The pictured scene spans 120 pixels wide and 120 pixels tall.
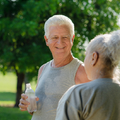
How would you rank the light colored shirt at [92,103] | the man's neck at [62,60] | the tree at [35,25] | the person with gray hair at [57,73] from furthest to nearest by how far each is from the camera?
the tree at [35,25] → the man's neck at [62,60] → the person with gray hair at [57,73] → the light colored shirt at [92,103]

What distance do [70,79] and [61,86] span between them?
11 centimetres

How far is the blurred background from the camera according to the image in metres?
8.64

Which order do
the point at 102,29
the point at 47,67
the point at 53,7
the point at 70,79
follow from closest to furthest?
the point at 70,79 < the point at 47,67 < the point at 53,7 < the point at 102,29

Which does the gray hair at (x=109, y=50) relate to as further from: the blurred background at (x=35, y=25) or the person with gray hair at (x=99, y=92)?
the blurred background at (x=35, y=25)

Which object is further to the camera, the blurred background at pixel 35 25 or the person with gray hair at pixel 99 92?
the blurred background at pixel 35 25

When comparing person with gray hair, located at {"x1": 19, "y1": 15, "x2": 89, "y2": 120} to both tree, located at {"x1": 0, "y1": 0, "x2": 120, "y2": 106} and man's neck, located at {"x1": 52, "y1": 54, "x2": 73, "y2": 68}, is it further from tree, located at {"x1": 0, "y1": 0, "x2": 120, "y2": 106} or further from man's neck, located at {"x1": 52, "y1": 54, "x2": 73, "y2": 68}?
tree, located at {"x1": 0, "y1": 0, "x2": 120, "y2": 106}

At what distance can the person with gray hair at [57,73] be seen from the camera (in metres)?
2.11

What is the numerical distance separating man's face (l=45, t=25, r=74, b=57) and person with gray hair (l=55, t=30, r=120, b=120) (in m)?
0.89

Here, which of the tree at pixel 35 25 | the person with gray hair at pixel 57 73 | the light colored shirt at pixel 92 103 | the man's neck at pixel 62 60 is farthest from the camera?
the tree at pixel 35 25

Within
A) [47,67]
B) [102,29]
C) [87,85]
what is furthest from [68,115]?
[102,29]

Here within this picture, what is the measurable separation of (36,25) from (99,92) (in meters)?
7.31

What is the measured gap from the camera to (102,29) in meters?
11.0

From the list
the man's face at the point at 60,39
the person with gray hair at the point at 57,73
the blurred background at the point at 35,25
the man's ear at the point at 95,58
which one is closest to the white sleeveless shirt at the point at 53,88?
the person with gray hair at the point at 57,73

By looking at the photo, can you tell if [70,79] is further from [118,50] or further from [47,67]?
[118,50]
